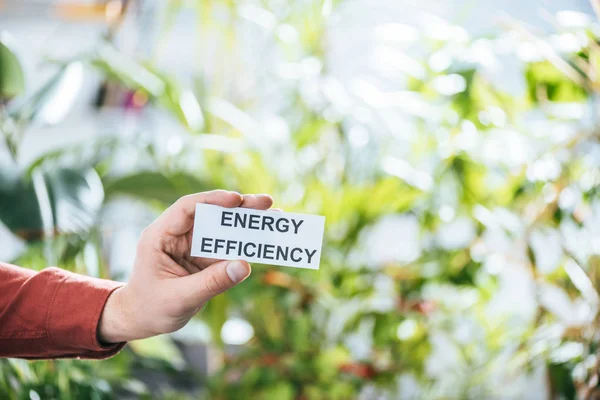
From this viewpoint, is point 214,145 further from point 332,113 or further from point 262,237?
point 262,237

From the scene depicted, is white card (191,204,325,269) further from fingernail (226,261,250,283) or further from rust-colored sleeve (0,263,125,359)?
rust-colored sleeve (0,263,125,359)

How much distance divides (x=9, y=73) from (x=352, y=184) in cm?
64

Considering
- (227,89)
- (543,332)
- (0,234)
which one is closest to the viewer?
(543,332)

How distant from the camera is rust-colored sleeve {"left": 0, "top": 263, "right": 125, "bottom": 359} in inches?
21.7

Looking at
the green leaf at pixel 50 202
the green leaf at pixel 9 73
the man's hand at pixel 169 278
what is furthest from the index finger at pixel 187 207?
the green leaf at pixel 9 73

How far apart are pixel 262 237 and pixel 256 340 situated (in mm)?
860

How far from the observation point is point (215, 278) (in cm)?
50

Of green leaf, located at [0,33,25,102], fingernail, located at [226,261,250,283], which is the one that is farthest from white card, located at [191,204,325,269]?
green leaf, located at [0,33,25,102]

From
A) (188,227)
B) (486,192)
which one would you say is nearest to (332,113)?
(486,192)

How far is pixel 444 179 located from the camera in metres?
1.18

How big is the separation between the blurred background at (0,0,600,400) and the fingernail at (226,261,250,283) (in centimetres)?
35

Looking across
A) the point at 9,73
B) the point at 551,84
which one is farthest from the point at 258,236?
the point at 551,84

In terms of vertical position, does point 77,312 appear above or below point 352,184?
above

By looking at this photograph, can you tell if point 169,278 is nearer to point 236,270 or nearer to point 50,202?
point 236,270
